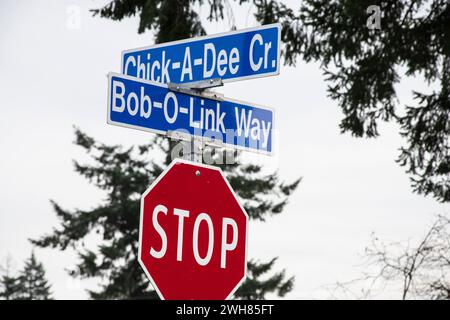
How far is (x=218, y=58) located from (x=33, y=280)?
74.7 metres

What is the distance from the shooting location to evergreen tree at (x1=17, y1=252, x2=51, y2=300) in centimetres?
7525

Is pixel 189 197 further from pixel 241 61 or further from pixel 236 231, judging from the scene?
pixel 241 61

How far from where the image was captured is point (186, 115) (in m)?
5.84

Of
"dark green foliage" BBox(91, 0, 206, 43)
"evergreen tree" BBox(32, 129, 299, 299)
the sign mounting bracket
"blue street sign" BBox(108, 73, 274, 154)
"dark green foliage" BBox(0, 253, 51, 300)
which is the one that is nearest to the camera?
"blue street sign" BBox(108, 73, 274, 154)

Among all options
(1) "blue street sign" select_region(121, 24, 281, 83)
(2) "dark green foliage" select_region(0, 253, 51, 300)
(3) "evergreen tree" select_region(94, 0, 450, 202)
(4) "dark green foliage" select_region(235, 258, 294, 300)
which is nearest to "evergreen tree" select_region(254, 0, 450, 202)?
(3) "evergreen tree" select_region(94, 0, 450, 202)

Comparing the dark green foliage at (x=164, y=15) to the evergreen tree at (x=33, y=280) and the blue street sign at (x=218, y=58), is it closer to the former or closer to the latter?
the blue street sign at (x=218, y=58)

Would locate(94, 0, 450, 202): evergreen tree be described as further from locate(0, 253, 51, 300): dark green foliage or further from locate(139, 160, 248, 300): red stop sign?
locate(0, 253, 51, 300): dark green foliage

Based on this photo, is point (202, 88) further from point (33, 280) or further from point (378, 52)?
point (33, 280)

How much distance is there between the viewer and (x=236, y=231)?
5633 millimetres

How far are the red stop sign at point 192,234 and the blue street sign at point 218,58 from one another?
0.76 metres

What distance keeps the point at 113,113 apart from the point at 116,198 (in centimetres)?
3288

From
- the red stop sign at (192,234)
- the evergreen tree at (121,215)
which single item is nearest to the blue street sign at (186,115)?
the red stop sign at (192,234)

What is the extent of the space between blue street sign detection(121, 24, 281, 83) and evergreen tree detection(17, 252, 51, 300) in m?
69.8
